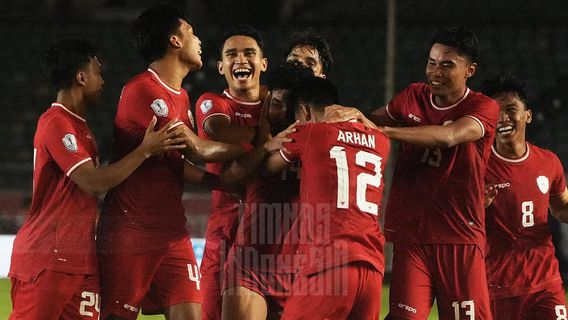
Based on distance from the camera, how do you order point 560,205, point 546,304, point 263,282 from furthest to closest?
1. point 560,205
2. point 546,304
3. point 263,282

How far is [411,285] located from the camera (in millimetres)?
5750

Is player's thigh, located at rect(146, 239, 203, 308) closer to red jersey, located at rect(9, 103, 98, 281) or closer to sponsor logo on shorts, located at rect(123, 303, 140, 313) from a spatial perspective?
sponsor logo on shorts, located at rect(123, 303, 140, 313)

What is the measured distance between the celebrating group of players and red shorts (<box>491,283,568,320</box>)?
88cm

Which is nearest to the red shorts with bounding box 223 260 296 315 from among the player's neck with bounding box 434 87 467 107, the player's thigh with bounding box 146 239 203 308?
the player's thigh with bounding box 146 239 203 308

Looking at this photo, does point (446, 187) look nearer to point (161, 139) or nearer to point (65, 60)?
point (161, 139)

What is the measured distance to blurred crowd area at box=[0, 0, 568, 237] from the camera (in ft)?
59.4

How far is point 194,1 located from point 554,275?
47.0ft

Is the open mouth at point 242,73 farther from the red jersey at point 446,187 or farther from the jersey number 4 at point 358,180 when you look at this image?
the jersey number 4 at point 358,180

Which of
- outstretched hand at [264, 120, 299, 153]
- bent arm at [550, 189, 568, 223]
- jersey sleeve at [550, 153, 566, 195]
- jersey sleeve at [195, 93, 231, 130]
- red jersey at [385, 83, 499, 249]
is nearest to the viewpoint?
outstretched hand at [264, 120, 299, 153]

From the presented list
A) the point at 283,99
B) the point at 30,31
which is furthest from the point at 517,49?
the point at 283,99

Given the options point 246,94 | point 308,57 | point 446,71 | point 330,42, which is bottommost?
point 246,94

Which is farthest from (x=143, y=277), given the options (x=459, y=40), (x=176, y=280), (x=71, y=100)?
(x=459, y=40)

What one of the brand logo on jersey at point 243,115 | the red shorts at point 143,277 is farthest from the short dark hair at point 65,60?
the brand logo on jersey at point 243,115

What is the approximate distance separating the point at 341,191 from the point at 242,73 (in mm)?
1511
